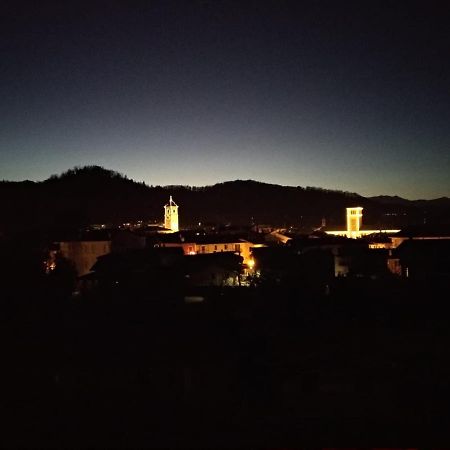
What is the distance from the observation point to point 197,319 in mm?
14039

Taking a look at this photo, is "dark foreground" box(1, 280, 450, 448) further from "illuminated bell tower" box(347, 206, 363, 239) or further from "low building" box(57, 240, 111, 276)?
"illuminated bell tower" box(347, 206, 363, 239)

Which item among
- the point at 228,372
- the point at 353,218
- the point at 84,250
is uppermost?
the point at 353,218

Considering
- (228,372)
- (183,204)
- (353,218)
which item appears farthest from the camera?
(183,204)

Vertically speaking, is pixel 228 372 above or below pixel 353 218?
below

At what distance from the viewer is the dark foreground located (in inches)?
368

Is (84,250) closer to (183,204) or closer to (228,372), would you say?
(228,372)

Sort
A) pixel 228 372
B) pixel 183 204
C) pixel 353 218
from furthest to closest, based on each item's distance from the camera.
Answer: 1. pixel 183 204
2. pixel 353 218
3. pixel 228 372

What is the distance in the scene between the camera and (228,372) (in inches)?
429

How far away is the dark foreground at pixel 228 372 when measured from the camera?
30.6ft

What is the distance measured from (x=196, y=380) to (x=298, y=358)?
2.45m

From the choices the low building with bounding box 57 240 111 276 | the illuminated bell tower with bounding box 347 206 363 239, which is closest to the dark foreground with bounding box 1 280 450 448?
the low building with bounding box 57 240 111 276

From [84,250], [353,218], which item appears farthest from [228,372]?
[353,218]

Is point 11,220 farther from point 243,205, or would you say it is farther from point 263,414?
point 243,205

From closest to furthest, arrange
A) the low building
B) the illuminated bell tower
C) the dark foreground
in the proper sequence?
the dark foreground → the low building → the illuminated bell tower
